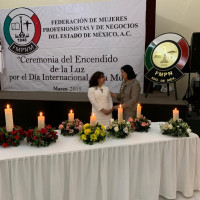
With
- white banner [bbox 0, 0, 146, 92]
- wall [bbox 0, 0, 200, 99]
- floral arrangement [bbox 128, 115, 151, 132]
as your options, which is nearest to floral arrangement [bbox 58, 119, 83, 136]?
floral arrangement [bbox 128, 115, 151, 132]

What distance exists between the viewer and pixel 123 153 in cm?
186

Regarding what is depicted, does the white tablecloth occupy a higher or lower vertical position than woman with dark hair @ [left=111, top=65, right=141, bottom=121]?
lower

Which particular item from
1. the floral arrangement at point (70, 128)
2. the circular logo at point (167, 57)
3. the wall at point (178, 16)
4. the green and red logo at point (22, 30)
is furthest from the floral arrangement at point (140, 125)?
the wall at point (178, 16)

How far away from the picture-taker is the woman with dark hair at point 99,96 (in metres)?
2.76

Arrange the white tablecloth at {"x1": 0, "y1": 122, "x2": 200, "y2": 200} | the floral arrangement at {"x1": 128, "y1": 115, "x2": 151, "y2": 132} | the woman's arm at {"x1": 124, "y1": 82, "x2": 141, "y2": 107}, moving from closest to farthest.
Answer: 1. the white tablecloth at {"x1": 0, "y1": 122, "x2": 200, "y2": 200}
2. the floral arrangement at {"x1": 128, "y1": 115, "x2": 151, "y2": 132}
3. the woman's arm at {"x1": 124, "y1": 82, "x2": 141, "y2": 107}

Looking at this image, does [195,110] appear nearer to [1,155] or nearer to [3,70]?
[1,155]

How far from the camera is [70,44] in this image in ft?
13.3

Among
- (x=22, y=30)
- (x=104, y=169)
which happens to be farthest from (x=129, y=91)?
(x=22, y=30)

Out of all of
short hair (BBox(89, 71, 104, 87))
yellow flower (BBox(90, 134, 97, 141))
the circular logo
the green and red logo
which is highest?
the green and red logo

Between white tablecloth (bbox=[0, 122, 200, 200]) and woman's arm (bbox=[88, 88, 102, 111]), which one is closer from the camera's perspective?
white tablecloth (bbox=[0, 122, 200, 200])

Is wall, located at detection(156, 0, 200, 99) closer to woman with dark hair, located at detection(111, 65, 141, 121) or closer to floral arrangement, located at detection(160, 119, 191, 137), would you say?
woman with dark hair, located at detection(111, 65, 141, 121)

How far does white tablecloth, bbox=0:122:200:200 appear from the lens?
1670 mm

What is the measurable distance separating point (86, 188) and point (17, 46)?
3.29m

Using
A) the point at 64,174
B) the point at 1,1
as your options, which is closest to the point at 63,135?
the point at 64,174
